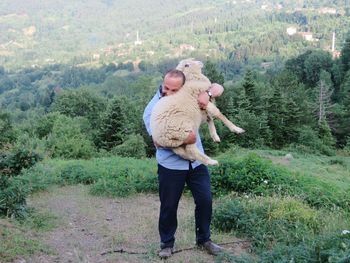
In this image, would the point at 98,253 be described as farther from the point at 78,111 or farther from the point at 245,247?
the point at 78,111

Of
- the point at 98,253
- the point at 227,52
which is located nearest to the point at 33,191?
the point at 98,253

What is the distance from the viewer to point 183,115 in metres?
3.98

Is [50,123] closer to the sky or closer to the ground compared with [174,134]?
closer to the ground

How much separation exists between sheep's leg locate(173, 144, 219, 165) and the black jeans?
8.0 inches

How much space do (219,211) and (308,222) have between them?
1074 mm

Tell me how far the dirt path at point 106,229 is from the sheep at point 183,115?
1.14 metres

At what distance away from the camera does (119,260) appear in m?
4.39

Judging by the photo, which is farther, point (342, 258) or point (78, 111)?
point (78, 111)

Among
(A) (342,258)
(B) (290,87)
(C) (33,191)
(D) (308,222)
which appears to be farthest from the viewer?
(B) (290,87)

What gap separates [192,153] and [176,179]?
34 cm

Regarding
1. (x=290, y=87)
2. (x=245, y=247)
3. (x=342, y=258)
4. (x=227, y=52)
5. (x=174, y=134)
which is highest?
(x=174, y=134)

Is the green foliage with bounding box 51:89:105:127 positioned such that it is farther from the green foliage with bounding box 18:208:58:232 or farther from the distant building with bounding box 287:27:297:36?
the distant building with bounding box 287:27:297:36

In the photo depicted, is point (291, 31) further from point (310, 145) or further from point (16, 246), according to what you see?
point (16, 246)

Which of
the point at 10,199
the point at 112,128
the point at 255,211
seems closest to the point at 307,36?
the point at 112,128
